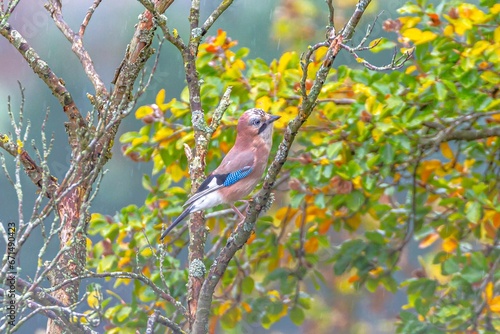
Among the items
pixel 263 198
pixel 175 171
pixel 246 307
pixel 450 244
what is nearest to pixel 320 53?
pixel 175 171

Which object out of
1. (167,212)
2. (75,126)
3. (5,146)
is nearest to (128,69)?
(75,126)

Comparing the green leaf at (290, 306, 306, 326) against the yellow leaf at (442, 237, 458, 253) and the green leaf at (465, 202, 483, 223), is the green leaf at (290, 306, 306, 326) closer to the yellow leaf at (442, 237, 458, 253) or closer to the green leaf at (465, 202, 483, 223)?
the yellow leaf at (442, 237, 458, 253)

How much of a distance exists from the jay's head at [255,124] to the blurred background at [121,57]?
11.2 ft

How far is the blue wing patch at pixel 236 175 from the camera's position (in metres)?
3.31

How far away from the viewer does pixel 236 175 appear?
334 cm

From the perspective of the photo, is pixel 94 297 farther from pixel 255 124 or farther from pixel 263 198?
pixel 263 198

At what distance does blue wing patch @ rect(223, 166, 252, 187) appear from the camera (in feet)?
10.9

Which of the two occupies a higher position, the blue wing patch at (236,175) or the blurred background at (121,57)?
the blurred background at (121,57)

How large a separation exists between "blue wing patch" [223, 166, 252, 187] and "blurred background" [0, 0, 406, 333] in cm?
359

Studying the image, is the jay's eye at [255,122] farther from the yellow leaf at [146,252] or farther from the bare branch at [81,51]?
the yellow leaf at [146,252]

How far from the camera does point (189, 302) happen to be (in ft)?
8.79

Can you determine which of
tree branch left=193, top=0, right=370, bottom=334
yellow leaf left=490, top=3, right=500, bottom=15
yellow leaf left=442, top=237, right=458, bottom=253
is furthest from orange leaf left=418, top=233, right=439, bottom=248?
tree branch left=193, top=0, right=370, bottom=334

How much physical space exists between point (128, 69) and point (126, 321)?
82.8 inches

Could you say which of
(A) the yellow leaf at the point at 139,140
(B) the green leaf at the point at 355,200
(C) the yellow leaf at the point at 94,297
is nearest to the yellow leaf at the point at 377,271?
(B) the green leaf at the point at 355,200
